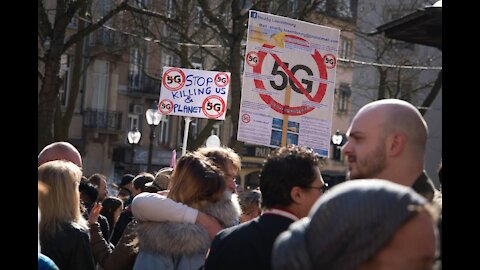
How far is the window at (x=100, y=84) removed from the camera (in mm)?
41875

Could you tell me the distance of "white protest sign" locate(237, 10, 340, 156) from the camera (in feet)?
25.7

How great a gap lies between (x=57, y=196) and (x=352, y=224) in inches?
130

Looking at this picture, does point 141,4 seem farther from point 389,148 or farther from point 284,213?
point 389,148

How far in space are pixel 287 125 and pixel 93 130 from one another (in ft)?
113

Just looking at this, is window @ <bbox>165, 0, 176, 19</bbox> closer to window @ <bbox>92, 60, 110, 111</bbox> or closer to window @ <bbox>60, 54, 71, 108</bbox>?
window @ <bbox>60, 54, 71, 108</bbox>

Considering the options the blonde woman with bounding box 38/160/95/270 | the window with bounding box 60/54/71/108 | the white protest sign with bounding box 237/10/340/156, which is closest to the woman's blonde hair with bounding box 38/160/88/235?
the blonde woman with bounding box 38/160/95/270

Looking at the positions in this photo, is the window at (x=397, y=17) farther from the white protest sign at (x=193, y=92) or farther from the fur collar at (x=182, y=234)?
the fur collar at (x=182, y=234)

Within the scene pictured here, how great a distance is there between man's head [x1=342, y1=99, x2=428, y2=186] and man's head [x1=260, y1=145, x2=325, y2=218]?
23cm

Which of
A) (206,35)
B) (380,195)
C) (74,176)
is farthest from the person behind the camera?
(206,35)

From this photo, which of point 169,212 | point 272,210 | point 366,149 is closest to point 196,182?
point 169,212

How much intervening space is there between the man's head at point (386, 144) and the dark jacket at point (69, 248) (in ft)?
6.77
